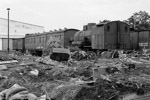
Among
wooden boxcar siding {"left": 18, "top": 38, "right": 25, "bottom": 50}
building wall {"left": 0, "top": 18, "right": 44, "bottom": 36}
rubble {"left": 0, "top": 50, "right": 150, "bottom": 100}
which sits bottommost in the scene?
rubble {"left": 0, "top": 50, "right": 150, "bottom": 100}

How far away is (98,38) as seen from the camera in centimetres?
1781

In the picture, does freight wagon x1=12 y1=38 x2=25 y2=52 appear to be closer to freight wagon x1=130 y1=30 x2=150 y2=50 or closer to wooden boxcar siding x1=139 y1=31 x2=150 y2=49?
freight wagon x1=130 y1=30 x2=150 y2=50

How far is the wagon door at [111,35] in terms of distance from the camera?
1734cm

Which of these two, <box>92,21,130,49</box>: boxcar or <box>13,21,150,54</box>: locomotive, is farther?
<box>13,21,150,54</box>: locomotive

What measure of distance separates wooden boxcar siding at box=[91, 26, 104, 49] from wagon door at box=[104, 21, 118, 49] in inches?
13.6

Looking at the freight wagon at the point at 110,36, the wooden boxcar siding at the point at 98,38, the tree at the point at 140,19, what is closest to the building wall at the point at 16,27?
the tree at the point at 140,19

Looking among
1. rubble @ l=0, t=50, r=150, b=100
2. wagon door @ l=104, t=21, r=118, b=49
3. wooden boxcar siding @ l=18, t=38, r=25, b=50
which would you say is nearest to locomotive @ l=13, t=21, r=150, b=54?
wagon door @ l=104, t=21, r=118, b=49

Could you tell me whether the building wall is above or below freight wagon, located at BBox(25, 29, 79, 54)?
above

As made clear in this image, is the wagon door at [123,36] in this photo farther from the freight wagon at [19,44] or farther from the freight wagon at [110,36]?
the freight wagon at [19,44]

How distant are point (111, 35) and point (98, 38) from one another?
1.22 meters

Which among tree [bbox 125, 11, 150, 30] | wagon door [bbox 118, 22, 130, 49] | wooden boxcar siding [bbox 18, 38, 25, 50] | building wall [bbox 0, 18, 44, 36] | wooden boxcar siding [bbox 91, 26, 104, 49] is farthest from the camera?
building wall [bbox 0, 18, 44, 36]

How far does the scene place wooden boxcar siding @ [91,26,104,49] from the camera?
17438 millimetres

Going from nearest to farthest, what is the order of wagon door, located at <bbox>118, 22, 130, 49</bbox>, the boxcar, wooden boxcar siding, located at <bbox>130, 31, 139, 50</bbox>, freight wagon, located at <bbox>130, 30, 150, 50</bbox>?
the boxcar
wagon door, located at <bbox>118, 22, 130, 49</bbox>
freight wagon, located at <bbox>130, 30, 150, 50</bbox>
wooden boxcar siding, located at <bbox>130, 31, 139, 50</bbox>

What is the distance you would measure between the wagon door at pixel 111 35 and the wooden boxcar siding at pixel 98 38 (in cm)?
34
